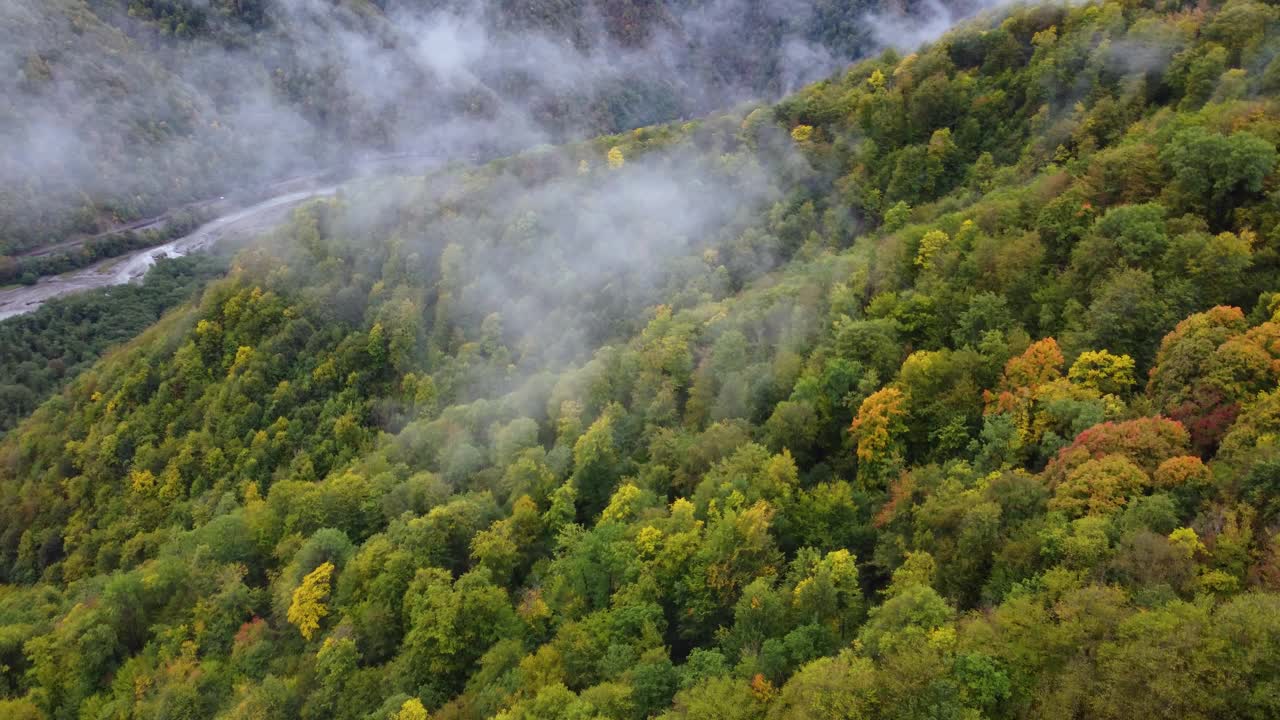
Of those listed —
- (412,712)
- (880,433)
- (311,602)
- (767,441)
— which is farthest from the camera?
(311,602)

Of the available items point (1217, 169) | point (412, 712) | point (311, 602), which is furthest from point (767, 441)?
point (311, 602)

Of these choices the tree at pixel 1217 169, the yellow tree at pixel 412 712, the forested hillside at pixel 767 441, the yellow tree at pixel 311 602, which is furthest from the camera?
the yellow tree at pixel 311 602

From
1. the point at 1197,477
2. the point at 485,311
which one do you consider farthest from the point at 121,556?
the point at 1197,477

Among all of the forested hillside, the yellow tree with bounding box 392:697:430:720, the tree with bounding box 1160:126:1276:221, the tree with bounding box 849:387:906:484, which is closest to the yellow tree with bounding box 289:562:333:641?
the forested hillside

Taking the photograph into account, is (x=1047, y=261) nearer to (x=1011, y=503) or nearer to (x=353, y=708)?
(x=1011, y=503)

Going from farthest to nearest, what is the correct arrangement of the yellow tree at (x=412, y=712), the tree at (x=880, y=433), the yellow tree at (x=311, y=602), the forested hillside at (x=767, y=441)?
the yellow tree at (x=311, y=602) → the tree at (x=880, y=433) → the yellow tree at (x=412, y=712) → the forested hillside at (x=767, y=441)

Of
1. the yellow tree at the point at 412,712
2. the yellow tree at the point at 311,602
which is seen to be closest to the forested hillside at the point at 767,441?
the yellow tree at the point at 412,712

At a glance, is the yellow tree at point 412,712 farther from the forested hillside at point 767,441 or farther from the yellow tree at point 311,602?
the yellow tree at point 311,602

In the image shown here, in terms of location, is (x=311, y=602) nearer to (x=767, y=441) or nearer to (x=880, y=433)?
(x=767, y=441)
